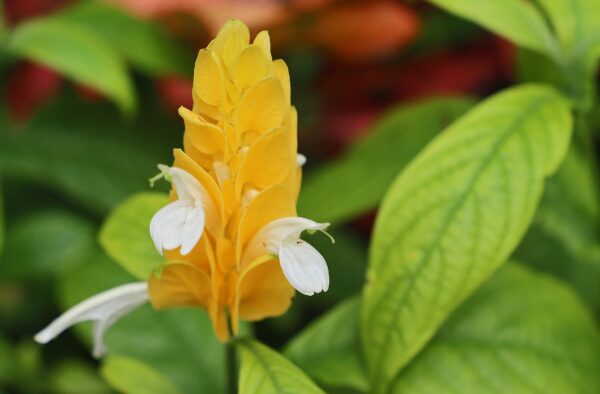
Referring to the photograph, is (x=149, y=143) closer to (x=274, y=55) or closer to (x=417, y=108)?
(x=274, y=55)

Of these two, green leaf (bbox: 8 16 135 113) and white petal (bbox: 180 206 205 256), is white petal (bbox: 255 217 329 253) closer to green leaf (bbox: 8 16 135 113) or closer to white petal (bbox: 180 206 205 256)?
white petal (bbox: 180 206 205 256)

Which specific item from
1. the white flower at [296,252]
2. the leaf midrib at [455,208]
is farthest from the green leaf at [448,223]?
the white flower at [296,252]

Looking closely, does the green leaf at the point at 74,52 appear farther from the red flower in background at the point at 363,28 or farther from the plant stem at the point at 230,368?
the plant stem at the point at 230,368

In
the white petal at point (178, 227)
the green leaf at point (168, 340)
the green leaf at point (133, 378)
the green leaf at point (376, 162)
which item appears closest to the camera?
the white petal at point (178, 227)

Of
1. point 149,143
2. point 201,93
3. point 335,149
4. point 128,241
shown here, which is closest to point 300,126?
point 335,149

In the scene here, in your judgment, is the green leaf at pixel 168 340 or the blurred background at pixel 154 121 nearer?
the green leaf at pixel 168 340

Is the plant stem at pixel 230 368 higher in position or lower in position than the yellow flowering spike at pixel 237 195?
lower

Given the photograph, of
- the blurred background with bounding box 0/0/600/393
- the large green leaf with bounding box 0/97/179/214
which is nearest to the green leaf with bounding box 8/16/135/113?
the blurred background with bounding box 0/0/600/393
